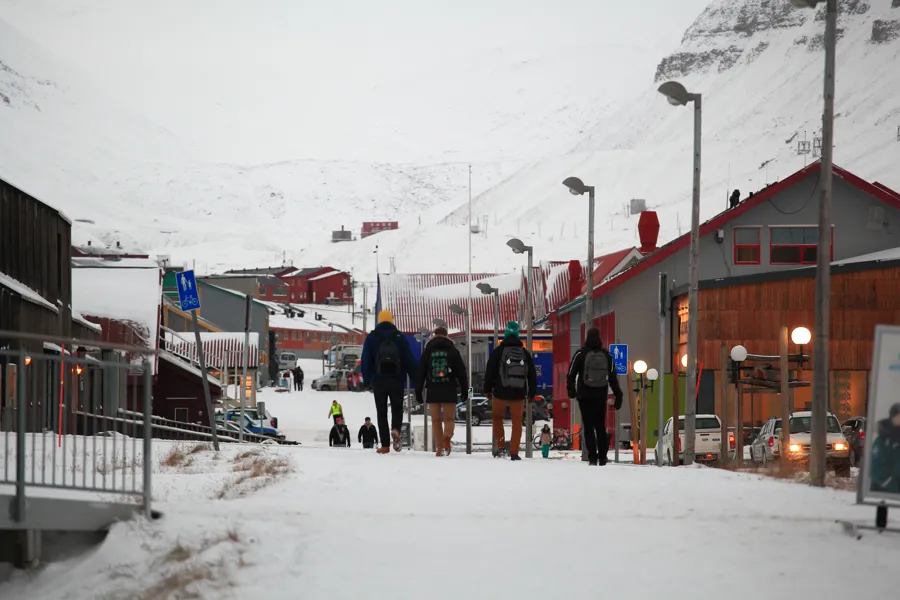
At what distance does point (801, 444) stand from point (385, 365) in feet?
40.4

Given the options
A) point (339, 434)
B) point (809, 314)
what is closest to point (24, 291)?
point (339, 434)

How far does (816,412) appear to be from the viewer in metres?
15.7

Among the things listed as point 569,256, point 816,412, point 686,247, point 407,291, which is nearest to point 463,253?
point 569,256

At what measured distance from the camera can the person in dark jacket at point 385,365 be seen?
18469mm

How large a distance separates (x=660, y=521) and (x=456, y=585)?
252 centimetres

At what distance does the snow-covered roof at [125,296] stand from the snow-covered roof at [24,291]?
14092 millimetres

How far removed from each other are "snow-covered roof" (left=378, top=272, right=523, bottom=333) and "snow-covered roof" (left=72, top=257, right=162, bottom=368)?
34494 mm

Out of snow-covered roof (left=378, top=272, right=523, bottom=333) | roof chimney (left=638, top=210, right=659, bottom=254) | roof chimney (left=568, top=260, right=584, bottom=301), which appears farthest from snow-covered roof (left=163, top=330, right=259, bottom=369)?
roof chimney (left=638, top=210, right=659, bottom=254)

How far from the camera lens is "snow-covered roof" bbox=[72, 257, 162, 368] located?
150 ft

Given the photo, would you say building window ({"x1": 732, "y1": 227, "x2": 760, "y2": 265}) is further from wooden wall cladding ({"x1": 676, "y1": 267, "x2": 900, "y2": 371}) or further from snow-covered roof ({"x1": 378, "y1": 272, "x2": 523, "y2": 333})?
snow-covered roof ({"x1": 378, "y1": 272, "x2": 523, "y2": 333})

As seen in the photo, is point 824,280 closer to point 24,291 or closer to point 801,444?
point 801,444

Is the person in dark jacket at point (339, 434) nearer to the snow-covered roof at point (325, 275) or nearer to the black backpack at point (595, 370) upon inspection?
the black backpack at point (595, 370)

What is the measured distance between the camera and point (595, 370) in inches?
A: 723

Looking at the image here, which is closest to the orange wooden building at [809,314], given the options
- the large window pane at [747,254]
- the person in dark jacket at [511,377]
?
the large window pane at [747,254]
